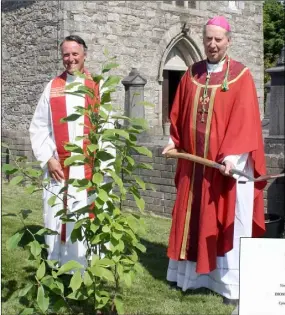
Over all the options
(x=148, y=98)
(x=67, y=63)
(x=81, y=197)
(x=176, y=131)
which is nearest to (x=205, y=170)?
(x=176, y=131)

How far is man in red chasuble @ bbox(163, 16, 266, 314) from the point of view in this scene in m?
4.48

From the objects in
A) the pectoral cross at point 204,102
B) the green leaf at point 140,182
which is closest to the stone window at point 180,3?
the pectoral cross at point 204,102

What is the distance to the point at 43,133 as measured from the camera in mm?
4758

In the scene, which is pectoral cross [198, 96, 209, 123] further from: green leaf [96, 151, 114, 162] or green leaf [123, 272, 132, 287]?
green leaf [123, 272, 132, 287]

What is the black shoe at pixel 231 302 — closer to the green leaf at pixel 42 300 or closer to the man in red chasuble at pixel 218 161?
the man in red chasuble at pixel 218 161

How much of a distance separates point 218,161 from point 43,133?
135 centimetres

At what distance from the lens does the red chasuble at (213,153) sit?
4492mm

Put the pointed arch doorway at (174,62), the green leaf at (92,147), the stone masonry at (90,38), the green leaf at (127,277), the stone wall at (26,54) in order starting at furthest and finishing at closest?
1. the pointed arch doorway at (174,62)
2. the stone wall at (26,54)
3. the stone masonry at (90,38)
4. the green leaf at (127,277)
5. the green leaf at (92,147)

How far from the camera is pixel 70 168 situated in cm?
470

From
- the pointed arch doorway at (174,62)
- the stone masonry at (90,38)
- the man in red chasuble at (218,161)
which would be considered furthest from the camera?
the pointed arch doorway at (174,62)

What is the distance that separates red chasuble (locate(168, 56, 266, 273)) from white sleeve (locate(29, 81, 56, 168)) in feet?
3.38

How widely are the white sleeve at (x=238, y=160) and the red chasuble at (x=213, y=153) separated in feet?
0.13

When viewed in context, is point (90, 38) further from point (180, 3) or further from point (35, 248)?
point (35, 248)

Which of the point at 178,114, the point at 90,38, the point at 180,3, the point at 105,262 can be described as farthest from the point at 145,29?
the point at 105,262
